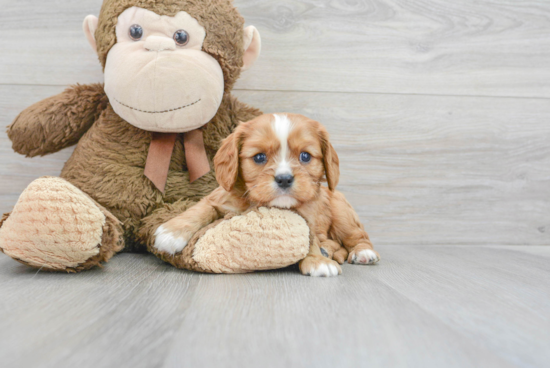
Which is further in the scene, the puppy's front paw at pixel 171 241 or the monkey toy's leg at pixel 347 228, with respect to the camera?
the monkey toy's leg at pixel 347 228

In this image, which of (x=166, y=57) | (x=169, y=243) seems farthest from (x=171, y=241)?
(x=166, y=57)

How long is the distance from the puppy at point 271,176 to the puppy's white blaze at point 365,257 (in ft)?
0.42

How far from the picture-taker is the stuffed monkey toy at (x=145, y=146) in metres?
1.04

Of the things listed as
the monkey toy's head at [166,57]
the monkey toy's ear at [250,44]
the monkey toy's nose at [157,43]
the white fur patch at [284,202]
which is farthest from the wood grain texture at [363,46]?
the white fur patch at [284,202]

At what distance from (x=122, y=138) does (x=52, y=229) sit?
481mm

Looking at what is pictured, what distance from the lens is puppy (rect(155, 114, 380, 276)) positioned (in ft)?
3.65

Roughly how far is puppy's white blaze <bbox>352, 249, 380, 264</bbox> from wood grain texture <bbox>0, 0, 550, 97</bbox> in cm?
76

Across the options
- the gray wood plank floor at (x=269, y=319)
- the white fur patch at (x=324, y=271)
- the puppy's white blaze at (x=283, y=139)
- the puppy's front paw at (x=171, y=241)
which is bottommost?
the white fur patch at (x=324, y=271)

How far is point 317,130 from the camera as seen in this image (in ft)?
3.92

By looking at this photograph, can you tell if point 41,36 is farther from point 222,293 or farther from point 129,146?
point 222,293

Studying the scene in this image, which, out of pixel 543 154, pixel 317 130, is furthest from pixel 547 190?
pixel 317 130

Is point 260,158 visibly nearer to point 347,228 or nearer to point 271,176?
point 271,176

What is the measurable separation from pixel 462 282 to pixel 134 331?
0.83m

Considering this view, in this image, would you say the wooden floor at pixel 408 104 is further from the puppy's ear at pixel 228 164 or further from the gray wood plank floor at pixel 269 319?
the puppy's ear at pixel 228 164
